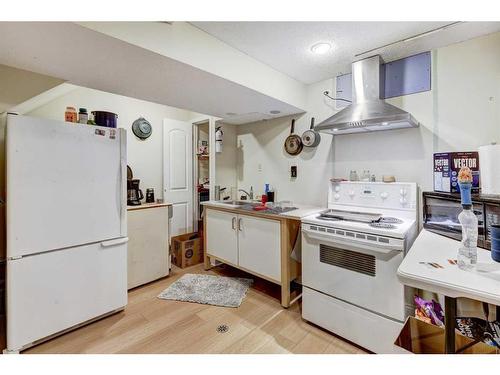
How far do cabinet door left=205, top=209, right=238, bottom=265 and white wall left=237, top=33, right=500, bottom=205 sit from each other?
79 cm

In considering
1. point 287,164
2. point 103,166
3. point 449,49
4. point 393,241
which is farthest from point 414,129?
point 103,166

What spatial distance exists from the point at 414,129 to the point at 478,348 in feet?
5.16

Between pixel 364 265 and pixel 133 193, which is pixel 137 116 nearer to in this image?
pixel 133 193

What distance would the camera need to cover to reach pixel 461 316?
1021 millimetres

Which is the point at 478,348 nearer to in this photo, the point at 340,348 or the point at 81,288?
the point at 340,348

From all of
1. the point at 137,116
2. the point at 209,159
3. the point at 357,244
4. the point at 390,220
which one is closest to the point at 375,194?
the point at 390,220

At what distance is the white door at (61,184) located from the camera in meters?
1.51

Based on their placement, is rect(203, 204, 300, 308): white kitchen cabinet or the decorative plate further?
the decorative plate

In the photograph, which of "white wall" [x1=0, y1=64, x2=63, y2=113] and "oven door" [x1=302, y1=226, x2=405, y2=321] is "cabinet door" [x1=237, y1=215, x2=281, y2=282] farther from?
"white wall" [x1=0, y1=64, x2=63, y2=113]

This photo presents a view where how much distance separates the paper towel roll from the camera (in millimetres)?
1345

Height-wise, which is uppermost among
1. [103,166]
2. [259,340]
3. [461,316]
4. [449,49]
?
[449,49]

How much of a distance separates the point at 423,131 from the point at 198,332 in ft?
8.13

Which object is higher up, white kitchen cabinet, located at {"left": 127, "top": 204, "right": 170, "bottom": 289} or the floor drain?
white kitchen cabinet, located at {"left": 127, "top": 204, "right": 170, "bottom": 289}

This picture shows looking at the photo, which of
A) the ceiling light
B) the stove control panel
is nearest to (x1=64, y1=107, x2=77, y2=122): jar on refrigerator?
the ceiling light
